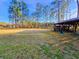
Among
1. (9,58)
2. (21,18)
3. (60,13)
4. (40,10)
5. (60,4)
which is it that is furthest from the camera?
(40,10)

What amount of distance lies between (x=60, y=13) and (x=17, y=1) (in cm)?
Answer: 1794

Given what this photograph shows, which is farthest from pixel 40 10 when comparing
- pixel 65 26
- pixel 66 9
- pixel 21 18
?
pixel 65 26

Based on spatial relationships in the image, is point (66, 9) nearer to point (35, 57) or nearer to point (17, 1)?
point (17, 1)

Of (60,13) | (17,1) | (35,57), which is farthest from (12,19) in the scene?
(35,57)

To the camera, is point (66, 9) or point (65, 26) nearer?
point (65, 26)

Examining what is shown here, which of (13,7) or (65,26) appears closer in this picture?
(65,26)

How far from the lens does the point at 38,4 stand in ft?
224

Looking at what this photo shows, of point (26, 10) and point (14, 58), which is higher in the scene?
point (26, 10)

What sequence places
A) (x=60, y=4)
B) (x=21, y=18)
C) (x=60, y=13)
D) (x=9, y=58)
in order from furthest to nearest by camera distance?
(x=21, y=18), (x=60, y=13), (x=60, y=4), (x=9, y=58)

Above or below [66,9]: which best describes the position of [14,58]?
below

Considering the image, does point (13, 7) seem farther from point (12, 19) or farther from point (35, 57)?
point (35, 57)

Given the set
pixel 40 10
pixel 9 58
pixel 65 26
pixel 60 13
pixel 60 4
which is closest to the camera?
pixel 9 58

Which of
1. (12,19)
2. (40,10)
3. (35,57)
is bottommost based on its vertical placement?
(35,57)

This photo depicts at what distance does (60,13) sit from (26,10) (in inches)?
613
